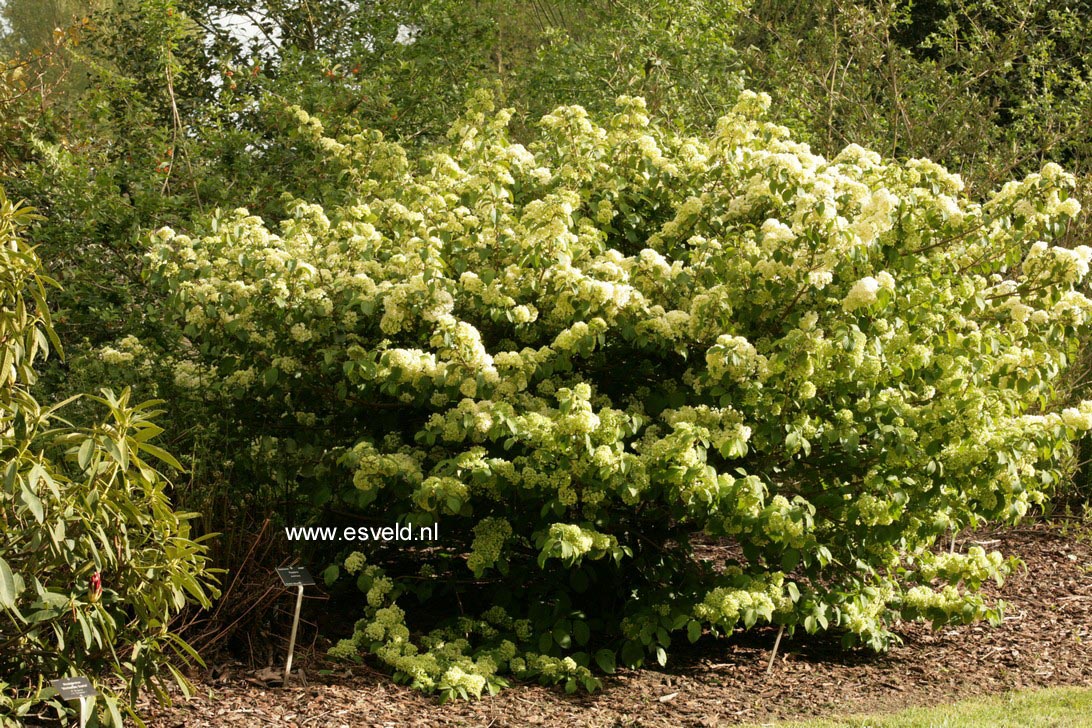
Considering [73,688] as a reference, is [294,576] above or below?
above

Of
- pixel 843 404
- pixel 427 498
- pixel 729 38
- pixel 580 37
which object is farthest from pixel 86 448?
pixel 580 37

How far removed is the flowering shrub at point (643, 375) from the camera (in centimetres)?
409

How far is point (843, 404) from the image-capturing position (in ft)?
14.9

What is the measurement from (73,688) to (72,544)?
40 centimetres

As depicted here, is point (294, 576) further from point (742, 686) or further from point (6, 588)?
point (742, 686)

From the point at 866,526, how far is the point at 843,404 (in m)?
0.49

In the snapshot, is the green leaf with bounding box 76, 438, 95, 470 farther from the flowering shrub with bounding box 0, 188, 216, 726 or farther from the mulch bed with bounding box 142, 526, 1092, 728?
the mulch bed with bounding box 142, 526, 1092, 728

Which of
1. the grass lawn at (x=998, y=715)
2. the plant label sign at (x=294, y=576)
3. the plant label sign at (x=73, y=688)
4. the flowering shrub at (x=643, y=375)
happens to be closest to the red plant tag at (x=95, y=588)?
the plant label sign at (x=73, y=688)

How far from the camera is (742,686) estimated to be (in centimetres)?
457

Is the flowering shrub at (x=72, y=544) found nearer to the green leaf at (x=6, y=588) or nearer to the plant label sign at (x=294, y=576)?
the green leaf at (x=6, y=588)

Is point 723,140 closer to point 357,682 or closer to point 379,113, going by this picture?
point 357,682

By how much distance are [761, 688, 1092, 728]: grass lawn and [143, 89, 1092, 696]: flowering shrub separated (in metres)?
0.43

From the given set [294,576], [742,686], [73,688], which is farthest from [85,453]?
[742,686]

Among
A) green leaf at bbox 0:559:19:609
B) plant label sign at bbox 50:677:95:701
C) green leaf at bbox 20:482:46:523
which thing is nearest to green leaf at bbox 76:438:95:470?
green leaf at bbox 20:482:46:523
